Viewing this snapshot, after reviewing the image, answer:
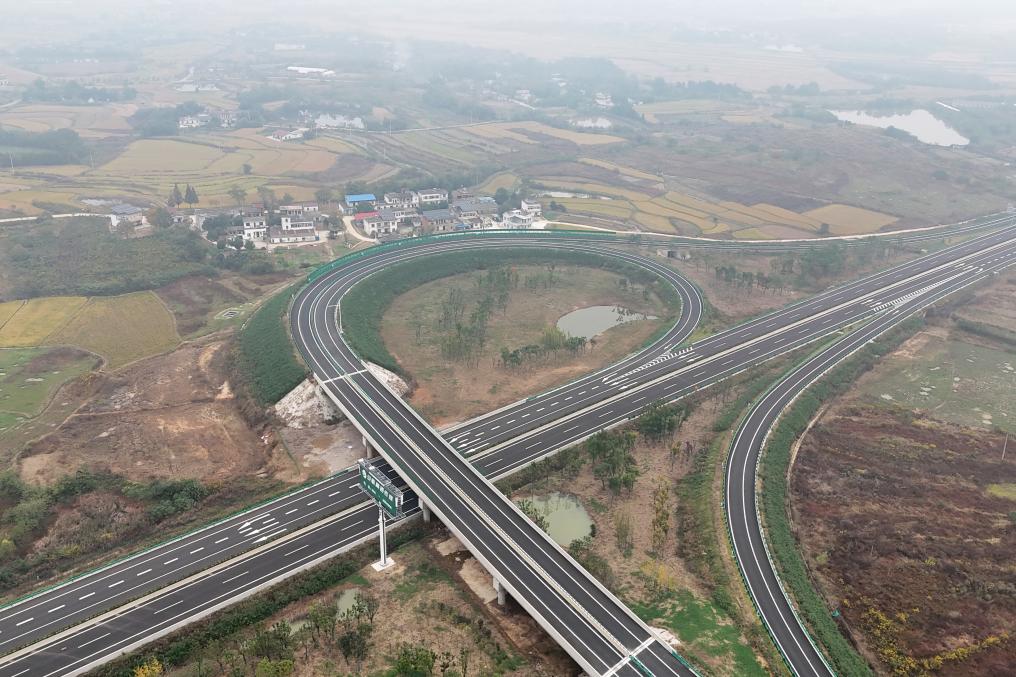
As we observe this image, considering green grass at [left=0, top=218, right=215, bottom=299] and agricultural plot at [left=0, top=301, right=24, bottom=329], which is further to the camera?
green grass at [left=0, top=218, right=215, bottom=299]

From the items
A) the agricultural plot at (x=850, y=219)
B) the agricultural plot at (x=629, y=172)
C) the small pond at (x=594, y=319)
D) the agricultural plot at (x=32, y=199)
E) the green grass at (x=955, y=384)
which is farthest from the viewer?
the agricultural plot at (x=629, y=172)

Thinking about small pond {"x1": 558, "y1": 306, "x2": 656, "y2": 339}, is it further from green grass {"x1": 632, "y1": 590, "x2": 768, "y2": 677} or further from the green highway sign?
green grass {"x1": 632, "y1": 590, "x2": 768, "y2": 677}

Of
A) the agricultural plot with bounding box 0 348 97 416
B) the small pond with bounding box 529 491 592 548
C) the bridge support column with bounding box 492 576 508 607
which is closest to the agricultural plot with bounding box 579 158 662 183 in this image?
the small pond with bounding box 529 491 592 548

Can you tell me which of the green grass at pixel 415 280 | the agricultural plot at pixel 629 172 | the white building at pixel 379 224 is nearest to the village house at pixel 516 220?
the green grass at pixel 415 280

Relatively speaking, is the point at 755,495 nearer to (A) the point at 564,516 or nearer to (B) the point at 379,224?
(A) the point at 564,516

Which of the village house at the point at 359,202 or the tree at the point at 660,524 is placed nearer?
the tree at the point at 660,524

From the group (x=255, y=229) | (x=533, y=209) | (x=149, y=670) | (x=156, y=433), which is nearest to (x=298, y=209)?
(x=255, y=229)

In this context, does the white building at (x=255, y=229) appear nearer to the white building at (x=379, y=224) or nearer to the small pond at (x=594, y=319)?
the white building at (x=379, y=224)

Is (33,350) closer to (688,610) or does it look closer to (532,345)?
(532,345)
